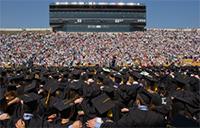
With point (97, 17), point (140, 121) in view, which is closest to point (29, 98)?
point (140, 121)

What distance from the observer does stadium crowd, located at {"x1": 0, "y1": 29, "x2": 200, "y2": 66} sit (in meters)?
59.6

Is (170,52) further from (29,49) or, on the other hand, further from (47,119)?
(47,119)

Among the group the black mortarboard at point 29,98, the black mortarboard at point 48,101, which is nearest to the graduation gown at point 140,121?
the black mortarboard at point 48,101

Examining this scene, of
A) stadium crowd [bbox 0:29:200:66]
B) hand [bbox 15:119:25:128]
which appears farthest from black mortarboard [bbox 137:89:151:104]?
stadium crowd [bbox 0:29:200:66]

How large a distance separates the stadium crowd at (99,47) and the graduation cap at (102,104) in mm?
46298

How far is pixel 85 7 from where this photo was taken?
100 meters

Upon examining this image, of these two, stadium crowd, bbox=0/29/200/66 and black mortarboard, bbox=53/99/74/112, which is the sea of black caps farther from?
stadium crowd, bbox=0/29/200/66

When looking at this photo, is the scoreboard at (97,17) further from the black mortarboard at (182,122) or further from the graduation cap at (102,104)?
the black mortarboard at (182,122)

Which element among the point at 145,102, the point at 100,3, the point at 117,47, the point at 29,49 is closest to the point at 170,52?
the point at 117,47

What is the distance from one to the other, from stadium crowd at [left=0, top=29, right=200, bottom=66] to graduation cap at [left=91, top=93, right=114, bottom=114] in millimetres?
46298

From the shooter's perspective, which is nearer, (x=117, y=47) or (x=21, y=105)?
(x=21, y=105)

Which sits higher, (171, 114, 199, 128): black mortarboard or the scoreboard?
the scoreboard

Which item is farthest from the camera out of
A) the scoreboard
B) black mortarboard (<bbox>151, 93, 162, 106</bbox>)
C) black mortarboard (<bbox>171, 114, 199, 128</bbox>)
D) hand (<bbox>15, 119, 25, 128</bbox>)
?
the scoreboard

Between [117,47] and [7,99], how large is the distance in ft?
192
